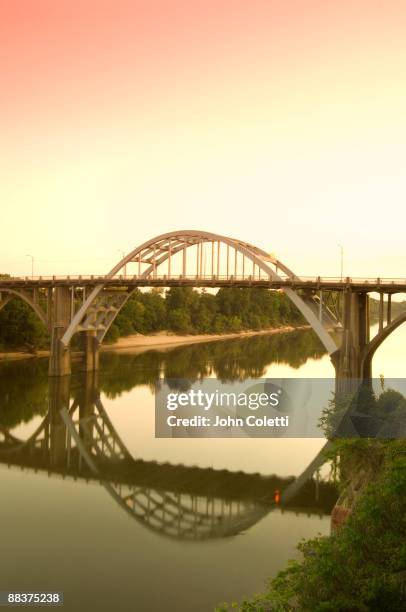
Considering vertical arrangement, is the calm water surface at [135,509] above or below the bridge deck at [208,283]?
below

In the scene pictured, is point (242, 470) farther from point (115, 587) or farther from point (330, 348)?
point (330, 348)

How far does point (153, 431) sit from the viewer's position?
27156 mm

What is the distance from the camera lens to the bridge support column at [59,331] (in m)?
40.3

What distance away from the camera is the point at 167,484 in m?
19.7

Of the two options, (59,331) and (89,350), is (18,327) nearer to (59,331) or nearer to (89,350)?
(89,350)

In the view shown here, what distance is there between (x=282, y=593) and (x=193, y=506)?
27.6ft

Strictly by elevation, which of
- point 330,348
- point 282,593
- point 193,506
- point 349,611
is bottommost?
point 193,506

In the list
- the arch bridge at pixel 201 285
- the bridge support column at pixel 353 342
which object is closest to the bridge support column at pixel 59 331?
the arch bridge at pixel 201 285

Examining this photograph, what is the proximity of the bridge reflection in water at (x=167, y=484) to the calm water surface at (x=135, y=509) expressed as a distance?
0.18 ft

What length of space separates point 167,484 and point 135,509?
2.33 m

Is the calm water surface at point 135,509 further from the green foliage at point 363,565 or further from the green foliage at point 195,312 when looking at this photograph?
the green foliage at point 195,312

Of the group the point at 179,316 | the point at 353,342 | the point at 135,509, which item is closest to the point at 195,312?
Answer: the point at 179,316

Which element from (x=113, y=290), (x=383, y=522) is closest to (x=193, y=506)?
(x=383, y=522)

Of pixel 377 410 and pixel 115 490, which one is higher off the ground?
pixel 377 410
